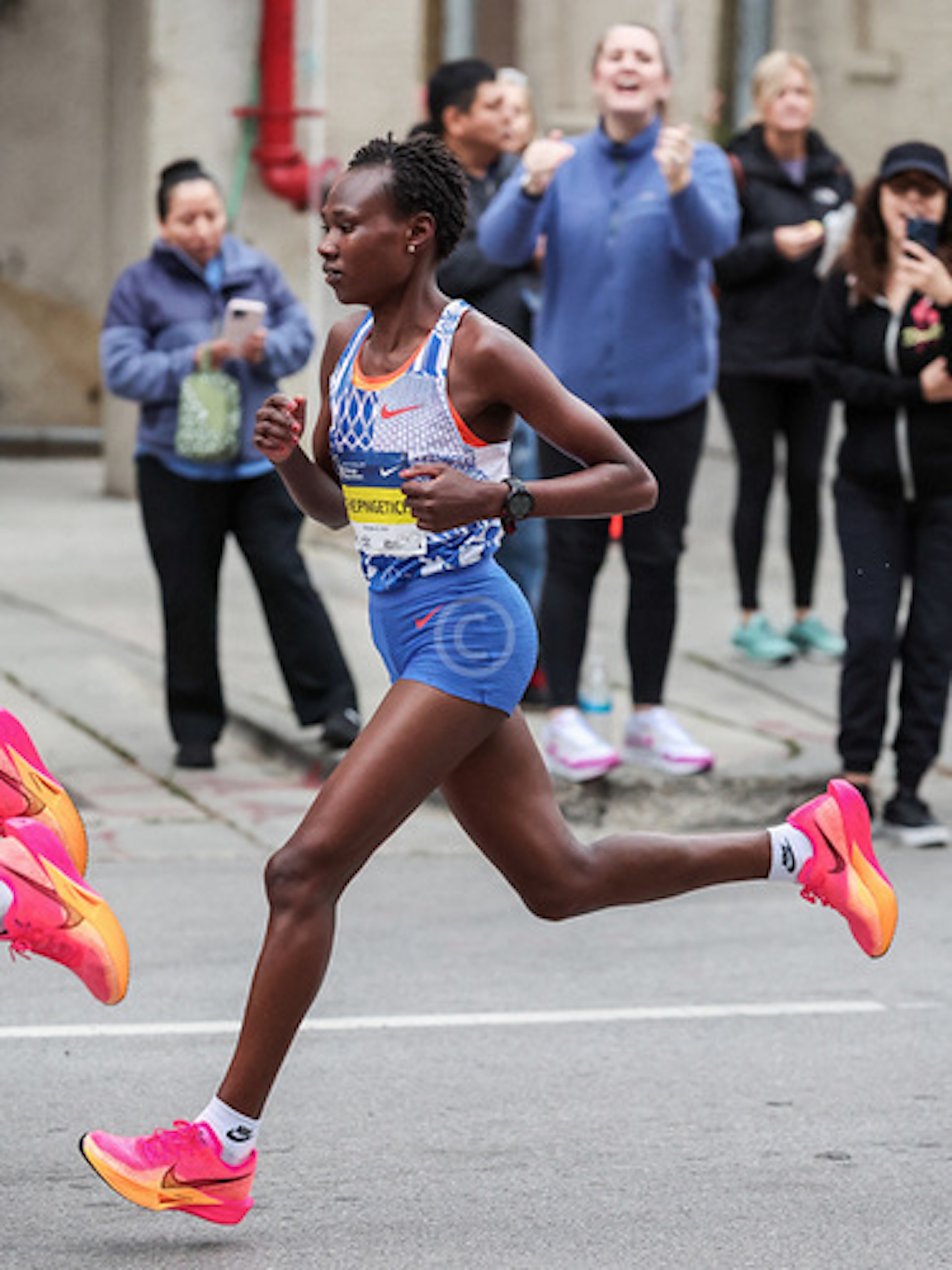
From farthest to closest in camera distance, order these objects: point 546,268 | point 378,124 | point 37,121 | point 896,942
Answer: point 37,121 → point 378,124 → point 546,268 → point 896,942

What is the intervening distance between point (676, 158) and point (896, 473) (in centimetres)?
120

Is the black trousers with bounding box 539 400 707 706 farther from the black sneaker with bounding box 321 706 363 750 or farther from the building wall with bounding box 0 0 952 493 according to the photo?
the building wall with bounding box 0 0 952 493

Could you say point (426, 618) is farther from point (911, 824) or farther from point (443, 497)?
point (911, 824)

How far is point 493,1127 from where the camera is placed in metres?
5.40

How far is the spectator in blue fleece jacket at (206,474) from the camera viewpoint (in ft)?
28.9

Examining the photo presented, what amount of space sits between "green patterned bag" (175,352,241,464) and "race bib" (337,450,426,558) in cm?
374

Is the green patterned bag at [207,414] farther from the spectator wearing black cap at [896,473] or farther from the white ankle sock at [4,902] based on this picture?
the white ankle sock at [4,902]

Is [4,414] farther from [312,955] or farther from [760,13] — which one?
[312,955]

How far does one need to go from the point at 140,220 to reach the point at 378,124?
1.35 meters

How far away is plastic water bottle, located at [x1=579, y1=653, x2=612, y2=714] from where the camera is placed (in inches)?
357

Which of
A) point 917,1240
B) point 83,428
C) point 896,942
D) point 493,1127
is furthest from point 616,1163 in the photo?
point 83,428

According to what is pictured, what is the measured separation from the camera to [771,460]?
36.0ft

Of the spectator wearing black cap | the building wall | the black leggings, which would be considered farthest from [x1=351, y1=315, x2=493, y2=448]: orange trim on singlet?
the building wall

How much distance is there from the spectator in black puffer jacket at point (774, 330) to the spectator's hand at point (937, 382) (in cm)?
244
